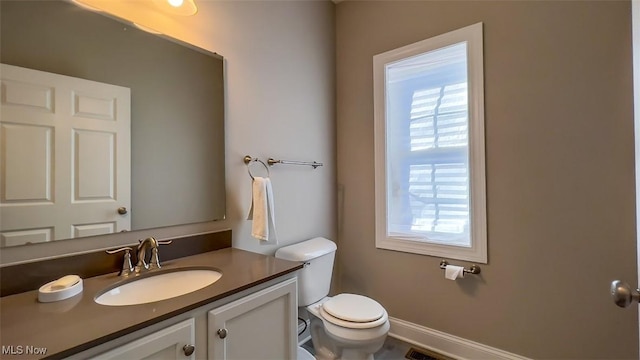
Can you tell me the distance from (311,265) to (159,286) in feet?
2.92

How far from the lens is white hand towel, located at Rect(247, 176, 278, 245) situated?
153cm

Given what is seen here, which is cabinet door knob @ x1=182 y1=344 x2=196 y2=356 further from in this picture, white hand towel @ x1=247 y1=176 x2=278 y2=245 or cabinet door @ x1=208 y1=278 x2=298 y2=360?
white hand towel @ x1=247 y1=176 x2=278 y2=245

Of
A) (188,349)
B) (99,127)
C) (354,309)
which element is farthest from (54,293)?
(354,309)

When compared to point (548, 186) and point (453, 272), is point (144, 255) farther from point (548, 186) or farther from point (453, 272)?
point (548, 186)

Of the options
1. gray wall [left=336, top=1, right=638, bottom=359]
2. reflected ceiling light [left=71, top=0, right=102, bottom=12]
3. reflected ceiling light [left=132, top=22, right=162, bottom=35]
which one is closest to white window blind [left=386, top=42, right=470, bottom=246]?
gray wall [left=336, top=1, right=638, bottom=359]

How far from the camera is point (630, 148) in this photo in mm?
1380

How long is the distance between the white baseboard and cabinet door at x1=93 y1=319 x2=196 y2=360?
1.65 m

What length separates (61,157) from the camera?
101 centimetres

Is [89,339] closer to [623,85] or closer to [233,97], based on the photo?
[233,97]

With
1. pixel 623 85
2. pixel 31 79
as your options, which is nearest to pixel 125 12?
pixel 31 79

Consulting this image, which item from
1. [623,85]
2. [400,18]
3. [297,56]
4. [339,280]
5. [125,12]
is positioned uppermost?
[400,18]

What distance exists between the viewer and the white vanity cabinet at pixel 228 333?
74 centimetres

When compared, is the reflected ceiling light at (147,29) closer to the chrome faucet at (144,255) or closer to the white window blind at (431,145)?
the chrome faucet at (144,255)

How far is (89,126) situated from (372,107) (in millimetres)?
1740
